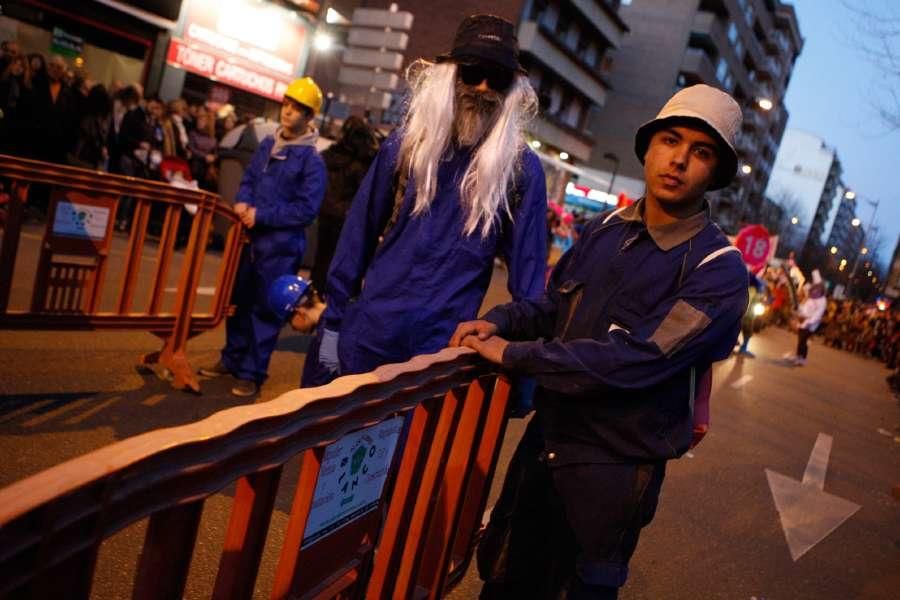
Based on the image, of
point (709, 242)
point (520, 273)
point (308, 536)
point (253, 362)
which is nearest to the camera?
point (308, 536)

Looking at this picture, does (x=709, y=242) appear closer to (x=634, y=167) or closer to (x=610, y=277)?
(x=610, y=277)

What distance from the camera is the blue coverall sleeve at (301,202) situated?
5.06 meters

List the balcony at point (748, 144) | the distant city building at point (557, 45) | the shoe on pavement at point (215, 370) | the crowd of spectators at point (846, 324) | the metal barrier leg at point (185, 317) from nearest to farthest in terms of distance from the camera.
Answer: the metal barrier leg at point (185, 317) < the shoe on pavement at point (215, 370) < the crowd of spectators at point (846, 324) < the distant city building at point (557, 45) < the balcony at point (748, 144)

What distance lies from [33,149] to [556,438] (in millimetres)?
10271

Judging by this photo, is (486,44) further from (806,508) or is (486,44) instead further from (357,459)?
(806,508)

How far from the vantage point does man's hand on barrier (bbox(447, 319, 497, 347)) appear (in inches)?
90.7

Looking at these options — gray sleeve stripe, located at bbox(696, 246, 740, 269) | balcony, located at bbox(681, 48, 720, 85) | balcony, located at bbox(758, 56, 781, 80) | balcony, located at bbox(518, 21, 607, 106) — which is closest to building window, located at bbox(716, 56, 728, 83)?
balcony, located at bbox(681, 48, 720, 85)

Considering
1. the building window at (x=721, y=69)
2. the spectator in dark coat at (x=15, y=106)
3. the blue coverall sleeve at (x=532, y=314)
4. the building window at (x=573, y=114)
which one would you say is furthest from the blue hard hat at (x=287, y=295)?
the building window at (x=721, y=69)

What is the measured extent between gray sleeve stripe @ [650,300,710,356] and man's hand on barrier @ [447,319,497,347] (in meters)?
0.55

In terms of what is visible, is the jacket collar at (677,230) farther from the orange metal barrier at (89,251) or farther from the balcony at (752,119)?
the balcony at (752,119)

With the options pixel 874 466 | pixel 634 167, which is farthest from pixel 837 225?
pixel 874 466

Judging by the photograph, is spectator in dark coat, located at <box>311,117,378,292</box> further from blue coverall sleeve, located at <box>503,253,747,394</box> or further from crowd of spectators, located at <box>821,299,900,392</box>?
crowd of spectators, located at <box>821,299,900,392</box>

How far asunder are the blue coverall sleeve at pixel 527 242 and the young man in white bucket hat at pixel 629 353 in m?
0.56

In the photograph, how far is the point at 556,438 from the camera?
2.22m
